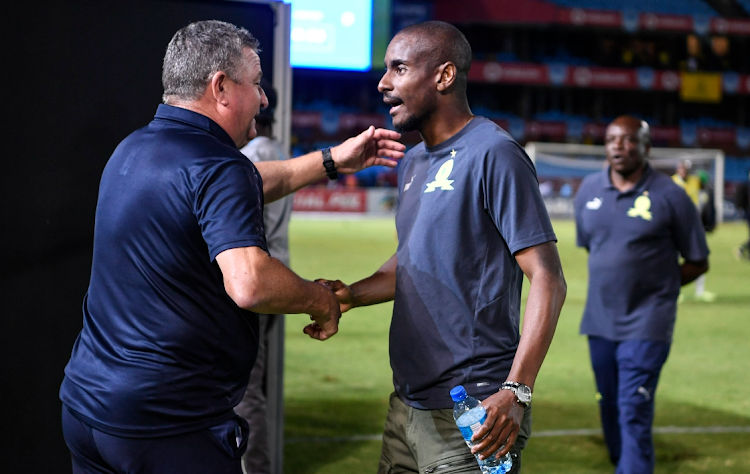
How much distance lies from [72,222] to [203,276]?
1626 millimetres

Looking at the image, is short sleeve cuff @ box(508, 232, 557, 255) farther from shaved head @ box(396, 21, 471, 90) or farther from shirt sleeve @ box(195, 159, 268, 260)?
shirt sleeve @ box(195, 159, 268, 260)

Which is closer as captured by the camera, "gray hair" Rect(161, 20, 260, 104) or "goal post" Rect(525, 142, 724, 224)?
"gray hair" Rect(161, 20, 260, 104)

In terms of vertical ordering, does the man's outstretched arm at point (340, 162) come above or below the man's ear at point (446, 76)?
below

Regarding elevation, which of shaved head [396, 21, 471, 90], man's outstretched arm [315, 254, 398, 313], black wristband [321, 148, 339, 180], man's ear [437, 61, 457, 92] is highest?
shaved head [396, 21, 471, 90]

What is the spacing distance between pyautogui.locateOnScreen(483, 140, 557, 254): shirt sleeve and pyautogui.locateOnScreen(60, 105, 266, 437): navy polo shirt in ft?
2.48

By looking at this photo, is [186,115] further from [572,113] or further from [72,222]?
[572,113]

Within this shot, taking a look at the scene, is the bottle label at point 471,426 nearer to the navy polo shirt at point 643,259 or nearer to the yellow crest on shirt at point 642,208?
the navy polo shirt at point 643,259

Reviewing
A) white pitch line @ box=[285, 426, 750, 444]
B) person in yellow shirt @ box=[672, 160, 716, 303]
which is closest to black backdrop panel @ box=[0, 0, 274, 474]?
white pitch line @ box=[285, 426, 750, 444]

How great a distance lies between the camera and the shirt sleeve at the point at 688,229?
16.2ft

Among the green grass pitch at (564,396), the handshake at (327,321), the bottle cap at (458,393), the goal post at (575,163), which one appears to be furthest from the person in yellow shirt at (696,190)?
the goal post at (575,163)

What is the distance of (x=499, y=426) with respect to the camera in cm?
229

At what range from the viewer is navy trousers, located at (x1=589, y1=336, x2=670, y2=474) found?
455 centimetres

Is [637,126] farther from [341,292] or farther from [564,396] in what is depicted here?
[564,396]

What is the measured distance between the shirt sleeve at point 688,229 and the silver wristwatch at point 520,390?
297cm
